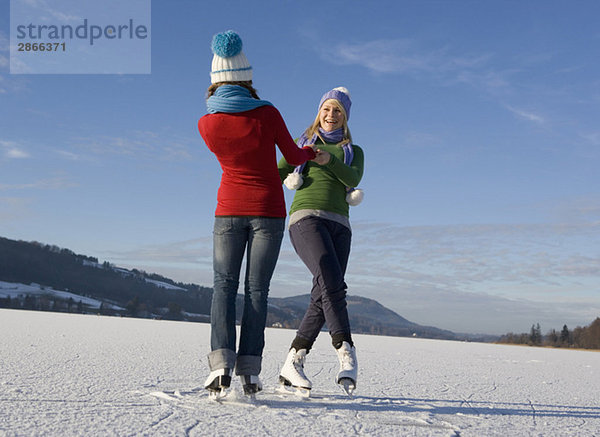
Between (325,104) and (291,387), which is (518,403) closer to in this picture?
(291,387)

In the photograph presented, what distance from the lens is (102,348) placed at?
203 inches

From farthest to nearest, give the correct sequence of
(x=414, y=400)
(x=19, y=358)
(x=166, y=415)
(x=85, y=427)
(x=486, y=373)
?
(x=486, y=373)
(x=19, y=358)
(x=414, y=400)
(x=166, y=415)
(x=85, y=427)

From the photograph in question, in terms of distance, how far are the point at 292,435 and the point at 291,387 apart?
1.18 metres

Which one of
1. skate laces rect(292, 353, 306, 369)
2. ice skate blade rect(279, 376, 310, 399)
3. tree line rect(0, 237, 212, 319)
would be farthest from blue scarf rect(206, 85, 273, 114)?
tree line rect(0, 237, 212, 319)

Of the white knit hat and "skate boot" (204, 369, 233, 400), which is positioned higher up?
the white knit hat

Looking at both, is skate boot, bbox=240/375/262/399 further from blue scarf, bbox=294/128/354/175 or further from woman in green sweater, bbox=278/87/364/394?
blue scarf, bbox=294/128/354/175

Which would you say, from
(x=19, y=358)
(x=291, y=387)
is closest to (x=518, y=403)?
(x=291, y=387)

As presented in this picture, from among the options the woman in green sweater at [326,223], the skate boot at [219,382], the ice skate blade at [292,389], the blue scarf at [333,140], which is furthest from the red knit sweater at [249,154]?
the ice skate blade at [292,389]

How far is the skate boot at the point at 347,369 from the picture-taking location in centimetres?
280

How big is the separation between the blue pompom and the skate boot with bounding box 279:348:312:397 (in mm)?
1702

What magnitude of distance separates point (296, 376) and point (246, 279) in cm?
63

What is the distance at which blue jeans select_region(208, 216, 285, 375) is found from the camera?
2.74 m

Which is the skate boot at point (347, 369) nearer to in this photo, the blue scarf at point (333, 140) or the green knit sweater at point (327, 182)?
the green knit sweater at point (327, 182)

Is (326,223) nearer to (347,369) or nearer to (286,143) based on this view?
(286,143)
